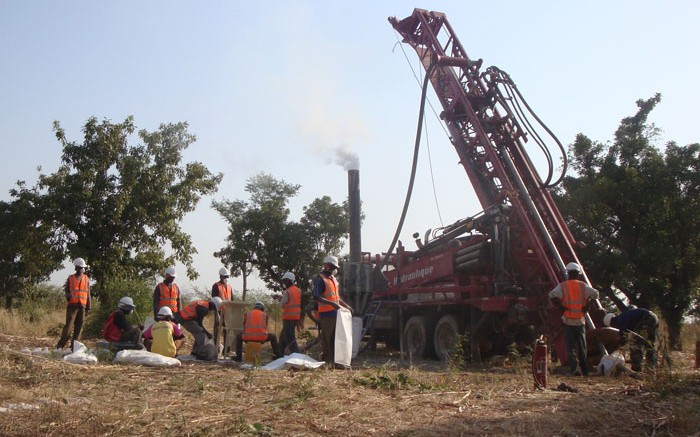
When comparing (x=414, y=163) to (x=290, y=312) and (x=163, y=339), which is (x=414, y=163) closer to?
(x=290, y=312)

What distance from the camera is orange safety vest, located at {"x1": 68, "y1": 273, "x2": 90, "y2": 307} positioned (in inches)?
456

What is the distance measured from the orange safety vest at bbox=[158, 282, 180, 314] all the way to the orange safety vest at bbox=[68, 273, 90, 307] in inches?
64.4

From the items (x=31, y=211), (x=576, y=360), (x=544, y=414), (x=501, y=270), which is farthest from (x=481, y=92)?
(x=31, y=211)

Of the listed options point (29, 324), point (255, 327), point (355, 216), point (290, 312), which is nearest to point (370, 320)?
point (355, 216)

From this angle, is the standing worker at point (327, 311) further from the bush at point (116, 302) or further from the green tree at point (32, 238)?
the green tree at point (32, 238)

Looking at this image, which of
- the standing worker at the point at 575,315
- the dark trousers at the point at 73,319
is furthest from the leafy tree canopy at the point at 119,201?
the standing worker at the point at 575,315

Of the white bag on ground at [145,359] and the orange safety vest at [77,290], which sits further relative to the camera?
the orange safety vest at [77,290]

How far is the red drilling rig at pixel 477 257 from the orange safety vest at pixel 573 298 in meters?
0.83

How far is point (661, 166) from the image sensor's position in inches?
739

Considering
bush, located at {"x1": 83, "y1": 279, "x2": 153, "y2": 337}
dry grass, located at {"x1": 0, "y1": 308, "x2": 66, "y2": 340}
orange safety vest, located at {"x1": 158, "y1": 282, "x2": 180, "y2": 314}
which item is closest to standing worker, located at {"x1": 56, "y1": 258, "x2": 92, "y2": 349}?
orange safety vest, located at {"x1": 158, "y1": 282, "x2": 180, "y2": 314}

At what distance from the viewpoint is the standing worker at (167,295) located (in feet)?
36.2

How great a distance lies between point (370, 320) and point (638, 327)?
5.90 meters

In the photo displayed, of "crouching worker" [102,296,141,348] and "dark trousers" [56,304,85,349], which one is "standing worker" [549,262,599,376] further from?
"dark trousers" [56,304,85,349]

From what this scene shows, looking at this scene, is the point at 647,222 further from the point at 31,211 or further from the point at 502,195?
the point at 31,211
